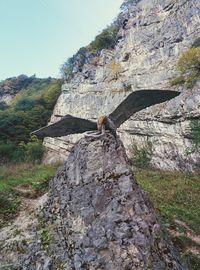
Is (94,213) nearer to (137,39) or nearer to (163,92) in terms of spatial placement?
(163,92)

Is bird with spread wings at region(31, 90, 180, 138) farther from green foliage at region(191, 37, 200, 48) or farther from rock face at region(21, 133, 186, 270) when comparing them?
green foliage at region(191, 37, 200, 48)

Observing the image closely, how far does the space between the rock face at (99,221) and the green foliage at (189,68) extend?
1896 cm

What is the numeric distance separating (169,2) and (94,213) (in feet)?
99.7

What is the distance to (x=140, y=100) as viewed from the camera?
170 inches

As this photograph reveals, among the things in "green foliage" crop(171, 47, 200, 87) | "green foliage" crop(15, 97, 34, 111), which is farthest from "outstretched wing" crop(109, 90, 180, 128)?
"green foliage" crop(15, 97, 34, 111)

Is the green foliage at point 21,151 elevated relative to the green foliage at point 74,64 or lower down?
lower down

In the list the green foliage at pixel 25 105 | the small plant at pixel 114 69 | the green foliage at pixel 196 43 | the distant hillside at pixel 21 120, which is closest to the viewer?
the green foliage at pixel 196 43

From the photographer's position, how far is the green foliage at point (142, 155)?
2022cm

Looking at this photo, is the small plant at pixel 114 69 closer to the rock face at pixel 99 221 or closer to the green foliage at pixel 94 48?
the green foliage at pixel 94 48

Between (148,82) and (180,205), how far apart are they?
16.6 meters

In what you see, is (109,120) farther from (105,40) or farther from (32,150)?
(105,40)

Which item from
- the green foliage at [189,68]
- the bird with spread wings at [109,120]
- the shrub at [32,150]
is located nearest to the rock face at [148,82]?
the green foliage at [189,68]

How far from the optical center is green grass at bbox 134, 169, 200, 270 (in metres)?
7.17

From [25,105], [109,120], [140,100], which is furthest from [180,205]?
[25,105]
